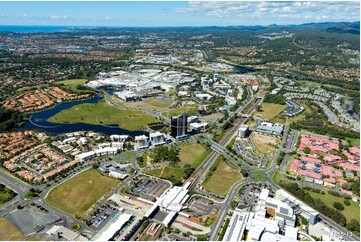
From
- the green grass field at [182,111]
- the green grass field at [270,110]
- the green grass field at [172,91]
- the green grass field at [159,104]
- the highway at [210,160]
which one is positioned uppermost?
the green grass field at [172,91]

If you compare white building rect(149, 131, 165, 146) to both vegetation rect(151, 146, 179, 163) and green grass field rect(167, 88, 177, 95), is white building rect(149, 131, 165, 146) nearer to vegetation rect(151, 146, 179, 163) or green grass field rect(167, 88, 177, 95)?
vegetation rect(151, 146, 179, 163)

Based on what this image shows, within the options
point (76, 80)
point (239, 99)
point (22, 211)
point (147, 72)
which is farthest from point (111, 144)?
point (147, 72)

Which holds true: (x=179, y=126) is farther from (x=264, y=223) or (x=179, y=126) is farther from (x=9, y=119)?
(x=9, y=119)

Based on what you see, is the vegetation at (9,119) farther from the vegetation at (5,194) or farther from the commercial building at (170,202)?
the commercial building at (170,202)

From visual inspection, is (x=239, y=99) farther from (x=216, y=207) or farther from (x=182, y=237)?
(x=182, y=237)

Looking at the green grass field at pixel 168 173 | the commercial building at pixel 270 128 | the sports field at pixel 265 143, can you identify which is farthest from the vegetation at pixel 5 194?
the commercial building at pixel 270 128

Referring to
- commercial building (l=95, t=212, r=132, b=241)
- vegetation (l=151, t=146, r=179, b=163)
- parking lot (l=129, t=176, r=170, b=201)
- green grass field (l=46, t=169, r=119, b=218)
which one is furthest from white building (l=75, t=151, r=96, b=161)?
commercial building (l=95, t=212, r=132, b=241)

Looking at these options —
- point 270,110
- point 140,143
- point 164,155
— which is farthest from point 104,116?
point 270,110
